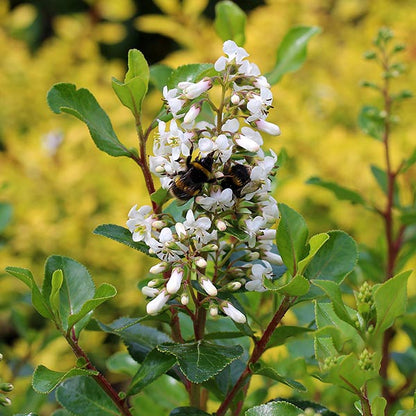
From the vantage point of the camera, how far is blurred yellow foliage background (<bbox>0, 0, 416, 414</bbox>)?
3.17 metres

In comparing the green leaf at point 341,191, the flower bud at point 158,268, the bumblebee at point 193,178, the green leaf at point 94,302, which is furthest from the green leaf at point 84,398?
the green leaf at point 341,191

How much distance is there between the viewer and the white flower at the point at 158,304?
3.06 feet

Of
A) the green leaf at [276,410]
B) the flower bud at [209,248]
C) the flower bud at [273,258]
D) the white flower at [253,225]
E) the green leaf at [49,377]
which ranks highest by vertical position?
the white flower at [253,225]

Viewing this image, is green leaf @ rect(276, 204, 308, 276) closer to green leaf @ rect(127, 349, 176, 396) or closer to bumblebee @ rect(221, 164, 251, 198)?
bumblebee @ rect(221, 164, 251, 198)

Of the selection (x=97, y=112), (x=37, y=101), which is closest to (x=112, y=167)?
(x=37, y=101)

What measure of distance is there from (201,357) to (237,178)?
256 mm

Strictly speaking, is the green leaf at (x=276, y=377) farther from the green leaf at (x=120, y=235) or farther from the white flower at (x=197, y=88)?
the white flower at (x=197, y=88)

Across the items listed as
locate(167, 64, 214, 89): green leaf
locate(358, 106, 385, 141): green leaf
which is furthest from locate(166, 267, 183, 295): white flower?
locate(358, 106, 385, 141): green leaf

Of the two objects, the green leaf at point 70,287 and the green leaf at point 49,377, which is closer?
the green leaf at point 49,377

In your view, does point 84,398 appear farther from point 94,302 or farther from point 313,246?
point 313,246

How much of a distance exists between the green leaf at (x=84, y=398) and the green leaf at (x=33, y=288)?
147 millimetres

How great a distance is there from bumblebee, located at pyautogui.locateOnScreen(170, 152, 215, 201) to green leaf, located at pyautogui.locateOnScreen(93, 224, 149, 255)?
4.2 inches

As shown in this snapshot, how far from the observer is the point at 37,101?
3.97m

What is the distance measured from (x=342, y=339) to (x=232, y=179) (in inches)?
10.3
